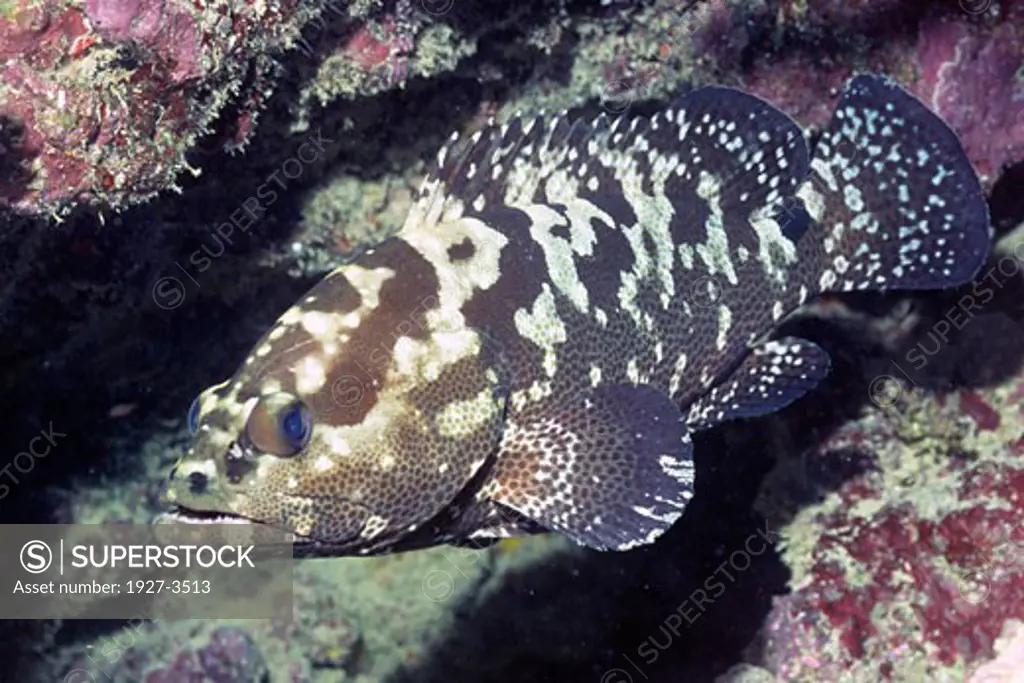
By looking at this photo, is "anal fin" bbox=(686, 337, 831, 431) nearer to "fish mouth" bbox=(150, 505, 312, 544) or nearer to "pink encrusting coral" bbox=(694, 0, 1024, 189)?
"pink encrusting coral" bbox=(694, 0, 1024, 189)

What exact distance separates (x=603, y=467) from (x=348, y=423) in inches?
41.7

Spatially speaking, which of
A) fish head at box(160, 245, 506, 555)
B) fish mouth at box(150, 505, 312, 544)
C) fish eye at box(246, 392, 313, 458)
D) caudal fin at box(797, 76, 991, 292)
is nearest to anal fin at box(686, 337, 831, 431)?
caudal fin at box(797, 76, 991, 292)

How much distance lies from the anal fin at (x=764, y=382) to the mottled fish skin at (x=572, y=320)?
0.03 ft

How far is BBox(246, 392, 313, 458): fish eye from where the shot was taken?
3.40m

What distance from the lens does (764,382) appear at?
15.2 feet

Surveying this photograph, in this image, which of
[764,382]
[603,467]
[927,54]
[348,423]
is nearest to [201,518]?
[348,423]

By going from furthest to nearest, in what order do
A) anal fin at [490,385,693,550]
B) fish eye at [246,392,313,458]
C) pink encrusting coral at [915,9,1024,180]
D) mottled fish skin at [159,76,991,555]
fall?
pink encrusting coral at [915,9,1024,180]
anal fin at [490,385,693,550]
mottled fish skin at [159,76,991,555]
fish eye at [246,392,313,458]

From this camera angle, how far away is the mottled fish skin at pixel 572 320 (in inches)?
140

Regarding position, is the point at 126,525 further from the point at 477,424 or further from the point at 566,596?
the point at 477,424

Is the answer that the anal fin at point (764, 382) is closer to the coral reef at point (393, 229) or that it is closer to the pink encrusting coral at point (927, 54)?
the coral reef at point (393, 229)

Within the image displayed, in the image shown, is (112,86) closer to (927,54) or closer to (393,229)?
(393,229)

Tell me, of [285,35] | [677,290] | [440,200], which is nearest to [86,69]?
[285,35]

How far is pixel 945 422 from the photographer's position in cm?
596

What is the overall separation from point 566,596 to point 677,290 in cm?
310
